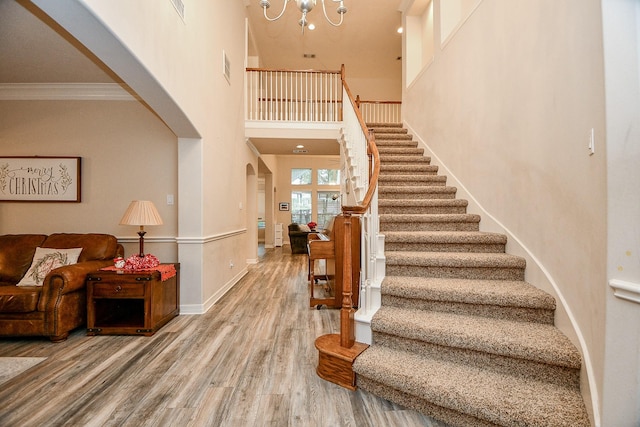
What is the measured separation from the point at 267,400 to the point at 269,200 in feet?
29.4

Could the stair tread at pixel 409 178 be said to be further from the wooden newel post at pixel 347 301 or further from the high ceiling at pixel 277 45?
the high ceiling at pixel 277 45

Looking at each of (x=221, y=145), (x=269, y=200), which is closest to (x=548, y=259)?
(x=221, y=145)

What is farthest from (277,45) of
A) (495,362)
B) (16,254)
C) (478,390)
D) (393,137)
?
(478,390)

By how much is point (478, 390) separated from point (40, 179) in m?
4.87

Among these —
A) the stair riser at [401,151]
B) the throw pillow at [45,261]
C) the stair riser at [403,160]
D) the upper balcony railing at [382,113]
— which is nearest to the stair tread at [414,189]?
the stair riser at [403,160]

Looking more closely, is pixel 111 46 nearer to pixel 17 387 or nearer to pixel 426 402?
pixel 17 387

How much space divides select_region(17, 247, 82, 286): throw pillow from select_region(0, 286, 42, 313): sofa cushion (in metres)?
0.24

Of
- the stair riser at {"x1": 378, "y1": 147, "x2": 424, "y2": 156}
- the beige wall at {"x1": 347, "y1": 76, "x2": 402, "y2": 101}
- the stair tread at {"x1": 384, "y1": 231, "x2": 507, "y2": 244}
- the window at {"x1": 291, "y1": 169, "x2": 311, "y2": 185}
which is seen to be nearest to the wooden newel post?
the stair tread at {"x1": 384, "y1": 231, "x2": 507, "y2": 244}

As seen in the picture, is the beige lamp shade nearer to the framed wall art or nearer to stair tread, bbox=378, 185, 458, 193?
the framed wall art

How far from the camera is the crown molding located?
11.9ft

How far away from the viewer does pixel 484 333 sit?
187 centimetres

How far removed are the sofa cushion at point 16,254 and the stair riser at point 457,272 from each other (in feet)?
12.5

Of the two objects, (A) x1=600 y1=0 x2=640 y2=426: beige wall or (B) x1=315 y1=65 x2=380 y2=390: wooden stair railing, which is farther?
(B) x1=315 y1=65 x2=380 y2=390: wooden stair railing

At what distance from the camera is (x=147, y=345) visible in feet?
9.03
